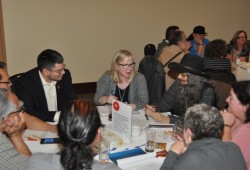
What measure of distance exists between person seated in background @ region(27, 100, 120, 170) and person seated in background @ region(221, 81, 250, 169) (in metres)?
0.98

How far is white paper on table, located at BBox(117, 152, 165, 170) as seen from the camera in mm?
1950

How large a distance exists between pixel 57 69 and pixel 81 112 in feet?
5.49

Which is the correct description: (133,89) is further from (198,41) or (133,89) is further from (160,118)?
(198,41)

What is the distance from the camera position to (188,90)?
280 cm

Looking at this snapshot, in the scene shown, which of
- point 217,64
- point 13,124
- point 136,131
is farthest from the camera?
point 217,64

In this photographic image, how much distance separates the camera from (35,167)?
1.48 metres

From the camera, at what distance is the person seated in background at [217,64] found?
4117mm

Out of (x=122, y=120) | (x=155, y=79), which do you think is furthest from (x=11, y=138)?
(x=155, y=79)

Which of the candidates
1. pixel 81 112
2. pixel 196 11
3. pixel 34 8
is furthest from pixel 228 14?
pixel 81 112

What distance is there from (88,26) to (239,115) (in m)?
4.32

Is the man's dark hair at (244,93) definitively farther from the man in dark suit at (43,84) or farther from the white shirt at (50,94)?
the white shirt at (50,94)

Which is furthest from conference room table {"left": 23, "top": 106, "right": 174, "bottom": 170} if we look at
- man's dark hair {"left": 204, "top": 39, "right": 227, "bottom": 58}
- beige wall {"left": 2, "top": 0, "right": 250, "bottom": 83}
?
beige wall {"left": 2, "top": 0, "right": 250, "bottom": 83}

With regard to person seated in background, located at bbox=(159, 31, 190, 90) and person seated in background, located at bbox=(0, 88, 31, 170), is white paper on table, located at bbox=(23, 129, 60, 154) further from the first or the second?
person seated in background, located at bbox=(159, 31, 190, 90)

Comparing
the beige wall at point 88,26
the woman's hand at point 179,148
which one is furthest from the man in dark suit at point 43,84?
the beige wall at point 88,26
